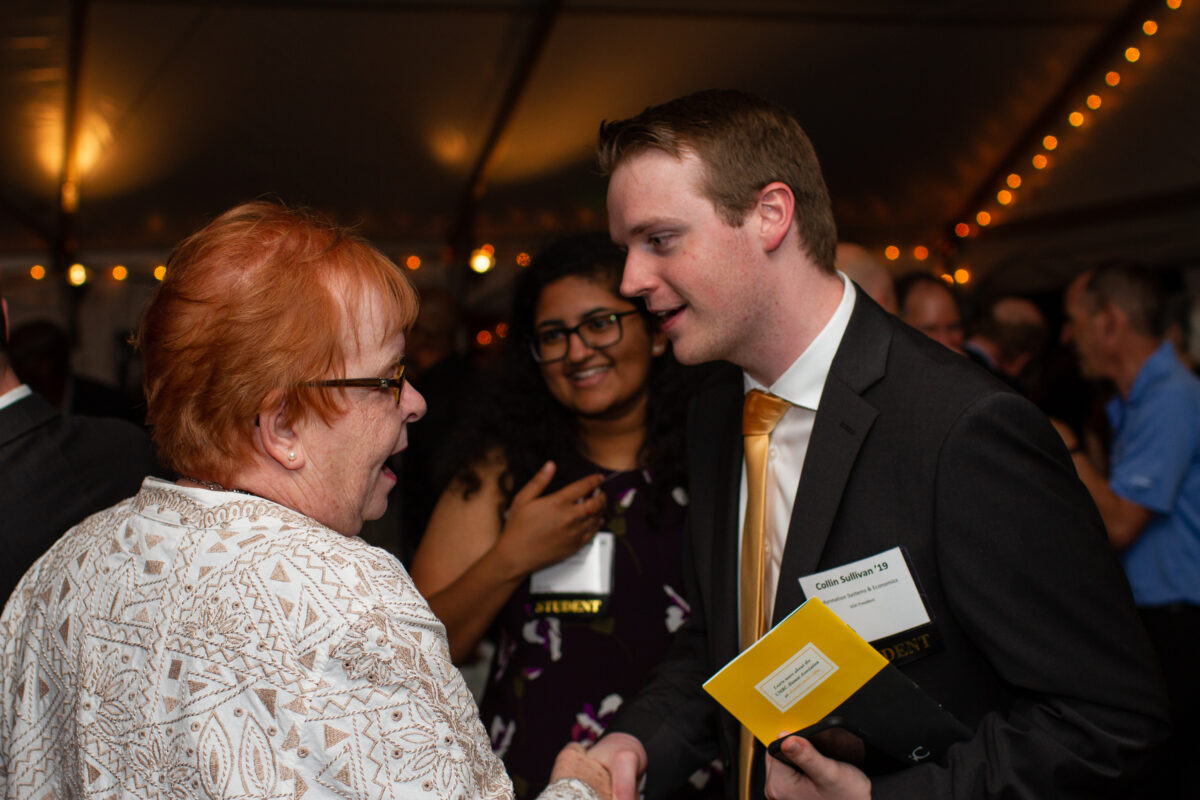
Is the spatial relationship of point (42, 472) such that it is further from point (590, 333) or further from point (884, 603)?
point (884, 603)

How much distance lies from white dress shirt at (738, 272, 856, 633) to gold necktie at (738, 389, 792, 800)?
0.06 feet

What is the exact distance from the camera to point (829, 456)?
142 centimetres

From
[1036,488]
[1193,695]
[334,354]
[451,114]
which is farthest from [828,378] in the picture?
[451,114]

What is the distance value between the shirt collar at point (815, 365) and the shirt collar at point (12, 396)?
4.03 feet

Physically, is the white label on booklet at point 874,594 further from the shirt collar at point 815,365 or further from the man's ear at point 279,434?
the man's ear at point 279,434

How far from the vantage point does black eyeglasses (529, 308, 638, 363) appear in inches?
85.4

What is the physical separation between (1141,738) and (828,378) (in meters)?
0.63

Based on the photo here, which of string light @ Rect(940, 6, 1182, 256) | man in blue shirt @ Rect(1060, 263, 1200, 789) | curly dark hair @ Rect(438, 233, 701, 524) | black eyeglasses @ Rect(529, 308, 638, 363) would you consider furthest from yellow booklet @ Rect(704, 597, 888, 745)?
string light @ Rect(940, 6, 1182, 256)

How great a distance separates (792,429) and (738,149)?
18.0 inches

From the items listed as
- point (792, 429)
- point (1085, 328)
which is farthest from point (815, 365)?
point (1085, 328)

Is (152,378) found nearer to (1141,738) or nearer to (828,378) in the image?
(828,378)

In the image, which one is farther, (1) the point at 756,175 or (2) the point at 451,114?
(2) the point at 451,114

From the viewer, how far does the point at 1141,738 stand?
4.16 feet

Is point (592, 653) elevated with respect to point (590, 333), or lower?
lower
